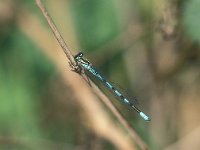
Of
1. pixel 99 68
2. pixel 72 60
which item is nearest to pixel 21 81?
pixel 99 68

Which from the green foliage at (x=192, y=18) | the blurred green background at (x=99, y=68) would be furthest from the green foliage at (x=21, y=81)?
the green foliage at (x=192, y=18)

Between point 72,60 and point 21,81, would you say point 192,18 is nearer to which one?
point 72,60

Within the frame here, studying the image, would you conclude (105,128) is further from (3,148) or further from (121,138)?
(3,148)

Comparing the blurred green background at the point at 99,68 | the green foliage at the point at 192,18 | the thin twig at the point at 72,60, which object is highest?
the blurred green background at the point at 99,68

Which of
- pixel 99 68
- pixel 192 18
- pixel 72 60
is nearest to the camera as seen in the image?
pixel 72 60

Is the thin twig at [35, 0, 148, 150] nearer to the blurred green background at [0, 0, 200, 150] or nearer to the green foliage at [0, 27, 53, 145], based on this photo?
the blurred green background at [0, 0, 200, 150]

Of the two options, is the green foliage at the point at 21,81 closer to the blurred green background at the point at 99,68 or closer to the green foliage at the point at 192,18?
the blurred green background at the point at 99,68
